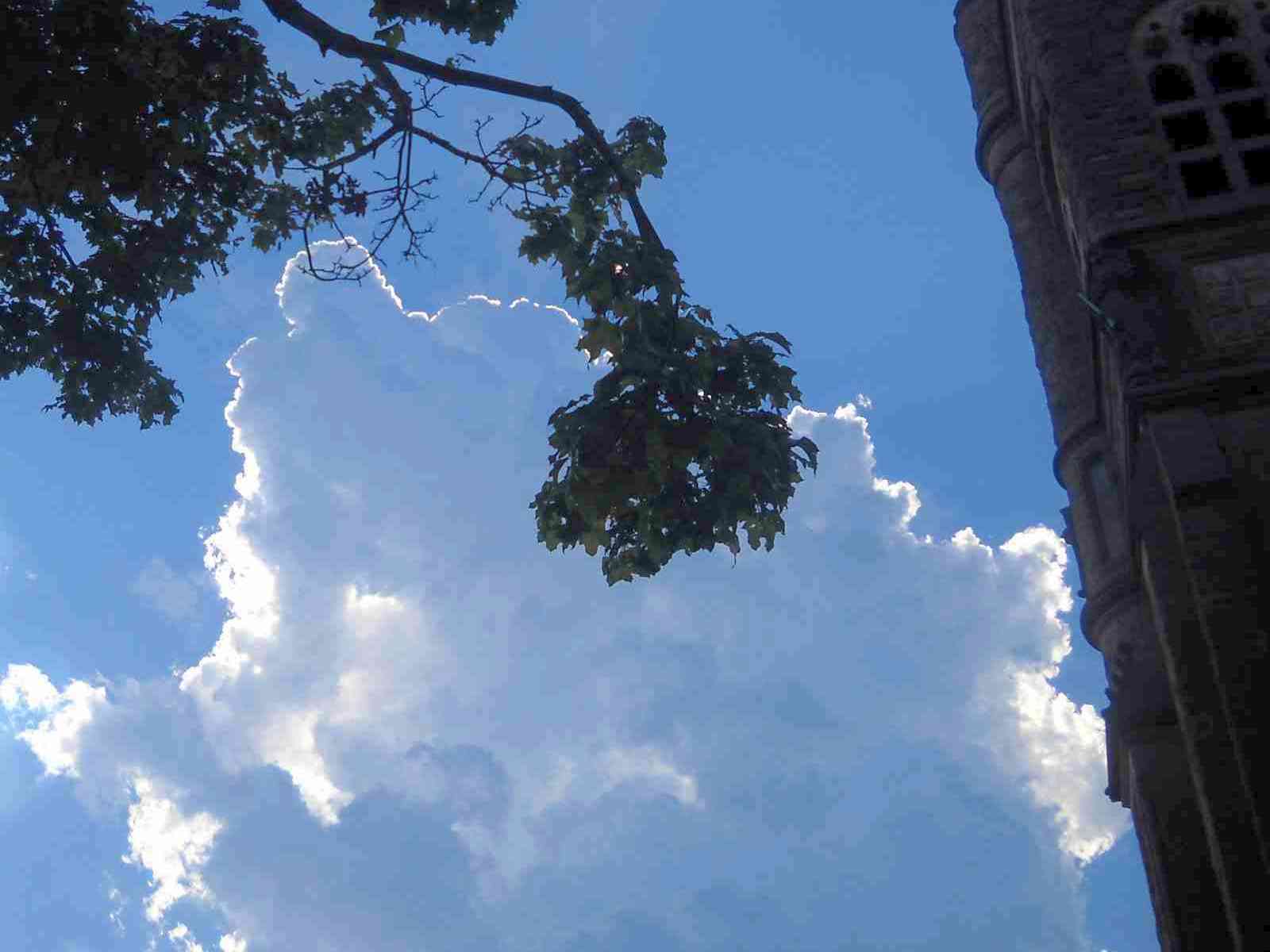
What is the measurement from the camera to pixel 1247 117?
13375mm

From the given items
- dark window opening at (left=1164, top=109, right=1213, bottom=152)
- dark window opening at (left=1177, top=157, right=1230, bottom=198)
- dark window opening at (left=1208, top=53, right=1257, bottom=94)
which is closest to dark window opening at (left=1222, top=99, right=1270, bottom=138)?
dark window opening at (left=1164, top=109, right=1213, bottom=152)

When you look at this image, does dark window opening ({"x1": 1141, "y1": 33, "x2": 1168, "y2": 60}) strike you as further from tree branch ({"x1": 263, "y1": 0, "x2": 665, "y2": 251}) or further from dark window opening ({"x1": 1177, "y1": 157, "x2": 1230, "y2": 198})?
tree branch ({"x1": 263, "y1": 0, "x2": 665, "y2": 251})

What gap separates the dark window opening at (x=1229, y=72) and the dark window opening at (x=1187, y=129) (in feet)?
1.87

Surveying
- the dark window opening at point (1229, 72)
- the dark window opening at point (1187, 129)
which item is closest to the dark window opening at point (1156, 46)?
the dark window opening at point (1229, 72)

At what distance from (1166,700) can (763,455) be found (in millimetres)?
5557

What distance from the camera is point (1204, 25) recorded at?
14055mm

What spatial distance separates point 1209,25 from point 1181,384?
17.1ft

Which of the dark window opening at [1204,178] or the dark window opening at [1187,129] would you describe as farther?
the dark window opening at [1187,129]

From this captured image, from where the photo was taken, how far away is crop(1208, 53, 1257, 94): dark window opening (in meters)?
13.7

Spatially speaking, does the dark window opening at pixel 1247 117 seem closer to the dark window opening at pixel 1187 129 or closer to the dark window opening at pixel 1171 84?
the dark window opening at pixel 1187 129

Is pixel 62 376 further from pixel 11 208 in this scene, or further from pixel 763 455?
pixel 763 455

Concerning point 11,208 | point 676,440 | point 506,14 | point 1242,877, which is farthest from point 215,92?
point 1242,877

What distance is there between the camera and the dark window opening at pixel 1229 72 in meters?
13.7

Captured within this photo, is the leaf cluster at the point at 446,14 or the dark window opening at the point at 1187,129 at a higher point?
the leaf cluster at the point at 446,14
